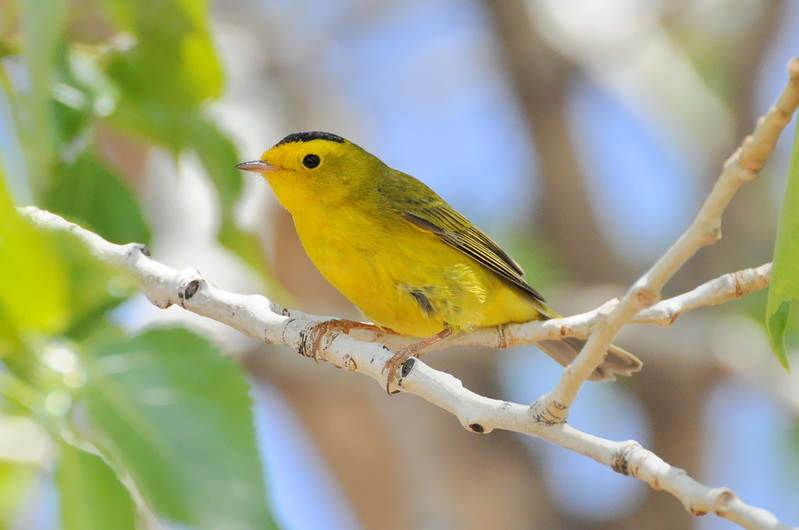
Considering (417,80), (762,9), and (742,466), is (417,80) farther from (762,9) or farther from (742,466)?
(742,466)

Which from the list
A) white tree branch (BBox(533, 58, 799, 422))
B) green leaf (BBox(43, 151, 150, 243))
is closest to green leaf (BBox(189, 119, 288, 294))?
green leaf (BBox(43, 151, 150, 243))

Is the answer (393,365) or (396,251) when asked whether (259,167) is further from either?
(393,365)

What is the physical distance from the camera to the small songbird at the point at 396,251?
3.76 meters

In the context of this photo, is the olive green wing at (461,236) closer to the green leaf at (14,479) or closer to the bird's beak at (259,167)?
the bird's beak at (259,167)

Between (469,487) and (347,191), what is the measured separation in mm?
3832

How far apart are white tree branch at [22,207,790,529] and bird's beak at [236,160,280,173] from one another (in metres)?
1.09

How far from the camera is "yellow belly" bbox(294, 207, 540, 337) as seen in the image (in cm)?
374

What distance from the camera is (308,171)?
13.7 ft

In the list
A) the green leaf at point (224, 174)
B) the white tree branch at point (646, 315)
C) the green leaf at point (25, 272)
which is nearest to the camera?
the green leaf at point (25, 272)

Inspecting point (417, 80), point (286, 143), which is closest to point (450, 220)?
point (286, 143)

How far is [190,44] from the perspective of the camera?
10.1 feet

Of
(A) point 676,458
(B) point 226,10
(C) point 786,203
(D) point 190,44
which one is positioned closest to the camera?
(C) point 786,203

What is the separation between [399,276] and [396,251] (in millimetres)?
155

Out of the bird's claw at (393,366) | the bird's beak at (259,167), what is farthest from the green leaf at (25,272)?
the bird's beak at (259,167)
